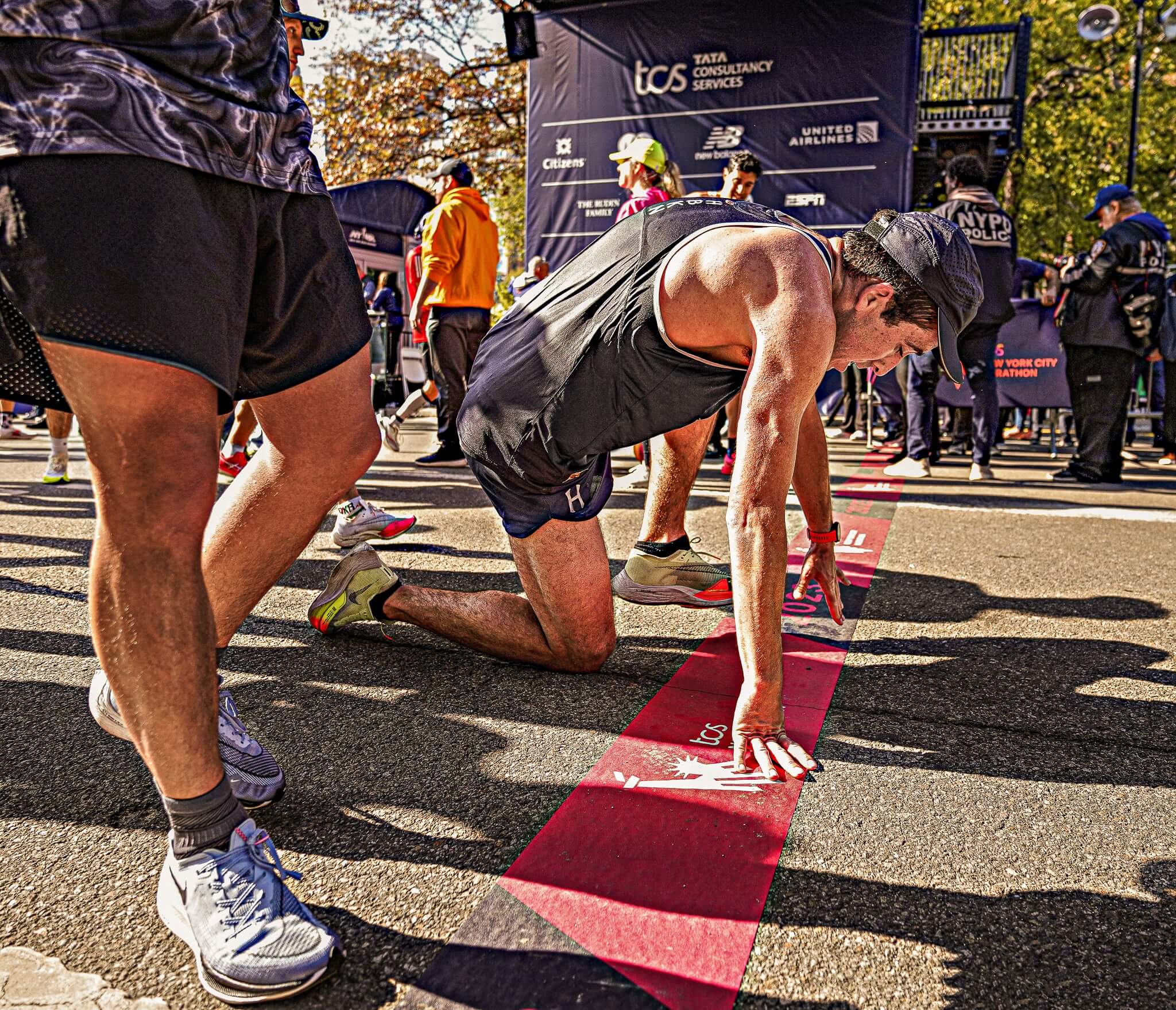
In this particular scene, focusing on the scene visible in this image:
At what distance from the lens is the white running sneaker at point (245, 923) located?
127cm

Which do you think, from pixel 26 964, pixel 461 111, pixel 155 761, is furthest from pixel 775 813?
pixel 461 111

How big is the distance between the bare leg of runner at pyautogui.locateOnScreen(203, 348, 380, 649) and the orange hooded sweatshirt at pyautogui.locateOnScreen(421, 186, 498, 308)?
5.08 m

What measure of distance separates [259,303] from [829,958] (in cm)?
135

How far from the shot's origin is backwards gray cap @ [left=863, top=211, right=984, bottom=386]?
202 cm

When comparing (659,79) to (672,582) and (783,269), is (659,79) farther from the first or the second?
(783,269)

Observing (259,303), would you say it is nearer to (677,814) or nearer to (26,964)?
(26,964)

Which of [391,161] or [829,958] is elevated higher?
[391,161]

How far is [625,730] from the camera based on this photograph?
2221 mm

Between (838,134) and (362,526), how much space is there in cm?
824

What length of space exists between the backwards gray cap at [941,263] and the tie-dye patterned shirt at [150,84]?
125cm

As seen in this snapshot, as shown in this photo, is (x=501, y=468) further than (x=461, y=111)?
No

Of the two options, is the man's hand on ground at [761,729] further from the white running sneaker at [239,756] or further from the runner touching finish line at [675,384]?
the white running sneaker at [239,756]

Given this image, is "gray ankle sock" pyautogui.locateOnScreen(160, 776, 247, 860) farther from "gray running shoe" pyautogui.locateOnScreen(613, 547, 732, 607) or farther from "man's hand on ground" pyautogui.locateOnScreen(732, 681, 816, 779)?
"gray running shoe" pyautogui.locateOnScreen(613, 547, 732, 607)

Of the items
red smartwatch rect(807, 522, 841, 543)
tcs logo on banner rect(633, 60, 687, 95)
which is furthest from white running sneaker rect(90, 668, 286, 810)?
tcs logo on banner rect(633, 60, 687, 95)
